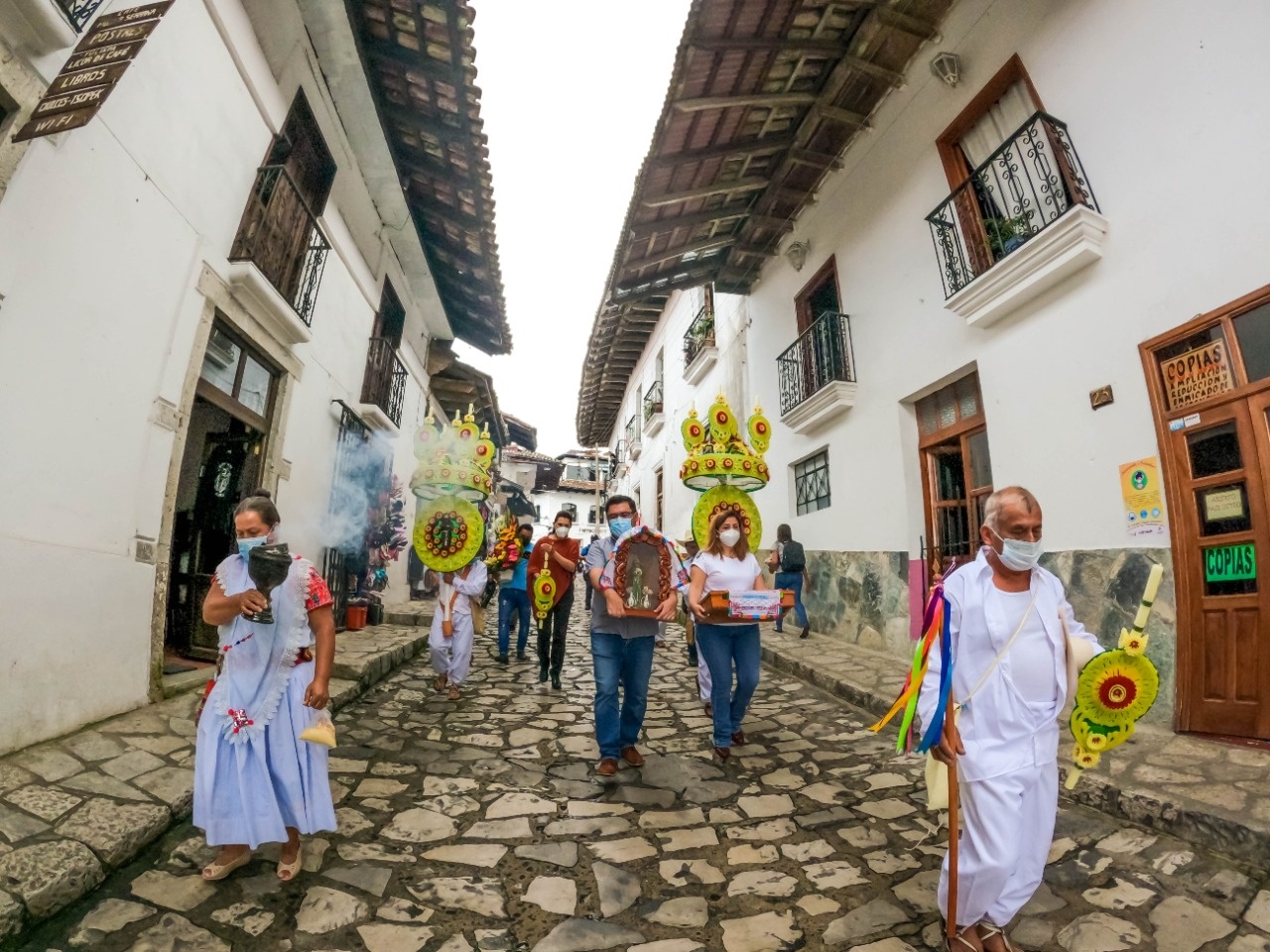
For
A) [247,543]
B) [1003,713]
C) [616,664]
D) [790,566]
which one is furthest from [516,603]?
[1003,713]

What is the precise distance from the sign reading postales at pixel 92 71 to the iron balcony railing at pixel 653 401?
14.5m

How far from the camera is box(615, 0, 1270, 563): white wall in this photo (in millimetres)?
4141

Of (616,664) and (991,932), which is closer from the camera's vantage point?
(991,932)

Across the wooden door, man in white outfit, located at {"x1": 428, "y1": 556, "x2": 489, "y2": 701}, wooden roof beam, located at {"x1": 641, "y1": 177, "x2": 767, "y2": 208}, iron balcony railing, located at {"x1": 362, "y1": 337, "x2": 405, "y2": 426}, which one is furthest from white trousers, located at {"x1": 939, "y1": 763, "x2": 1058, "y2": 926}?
iron balcony railing, located at {"x1": 362, "y1": 337, "x2": 405, "y2": 426}

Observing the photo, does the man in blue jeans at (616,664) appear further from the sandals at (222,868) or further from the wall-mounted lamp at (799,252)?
the wall-mounted lamp at (799,252)

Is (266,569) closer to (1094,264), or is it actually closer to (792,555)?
(1094,264)

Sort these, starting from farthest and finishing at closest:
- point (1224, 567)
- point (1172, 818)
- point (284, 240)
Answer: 1. point (284, 240)
2. point (1224, 567)
3. point (1172, 818)

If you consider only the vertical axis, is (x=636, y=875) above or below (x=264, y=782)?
below

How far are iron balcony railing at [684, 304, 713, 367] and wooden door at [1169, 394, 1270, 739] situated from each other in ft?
33.4

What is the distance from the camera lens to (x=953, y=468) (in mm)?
7199

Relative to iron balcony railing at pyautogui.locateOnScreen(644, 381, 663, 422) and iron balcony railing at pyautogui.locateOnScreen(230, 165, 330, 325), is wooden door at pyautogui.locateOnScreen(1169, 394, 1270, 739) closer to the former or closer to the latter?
iron balcony railing at pyautogui.locateOnScreen(230, 165, 330, 325)

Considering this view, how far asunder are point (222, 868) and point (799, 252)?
10.4 metres

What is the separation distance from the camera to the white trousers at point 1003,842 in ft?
6.49

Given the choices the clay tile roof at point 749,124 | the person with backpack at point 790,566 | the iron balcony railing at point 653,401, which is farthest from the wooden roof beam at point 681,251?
the iron balcony railing at point 653,401
